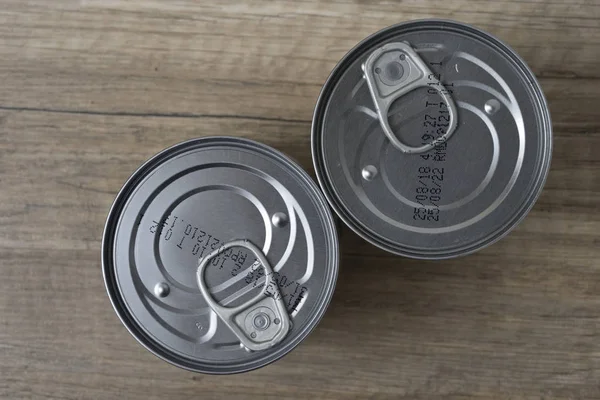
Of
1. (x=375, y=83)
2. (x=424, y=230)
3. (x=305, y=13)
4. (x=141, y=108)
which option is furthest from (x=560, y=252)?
(x=141, y=108)

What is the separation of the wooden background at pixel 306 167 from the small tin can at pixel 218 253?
0.52 ft

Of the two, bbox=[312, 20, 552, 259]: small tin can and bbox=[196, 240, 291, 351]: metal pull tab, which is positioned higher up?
bbox=[312, 20, 552, 259]: small tin can

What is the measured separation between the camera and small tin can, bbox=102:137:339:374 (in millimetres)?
775

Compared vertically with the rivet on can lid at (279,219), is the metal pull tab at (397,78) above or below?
above

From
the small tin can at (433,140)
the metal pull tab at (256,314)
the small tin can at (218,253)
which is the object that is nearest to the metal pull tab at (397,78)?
the small tin can at (433,140)

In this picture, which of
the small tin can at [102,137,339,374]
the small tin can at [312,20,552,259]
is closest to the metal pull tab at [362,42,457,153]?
the small tin can at [312,20,552,259]

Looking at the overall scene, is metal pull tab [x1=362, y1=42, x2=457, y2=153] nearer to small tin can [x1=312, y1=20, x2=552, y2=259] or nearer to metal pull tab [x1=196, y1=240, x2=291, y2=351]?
small tin can [x1=312, y1=20, x2=552, y2=259]

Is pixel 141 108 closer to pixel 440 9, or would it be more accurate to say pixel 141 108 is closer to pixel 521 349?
pixel 440 9

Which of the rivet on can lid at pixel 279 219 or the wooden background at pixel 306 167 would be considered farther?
the wooden background at pixel 306 167

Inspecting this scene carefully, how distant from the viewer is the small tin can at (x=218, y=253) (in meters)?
0.78

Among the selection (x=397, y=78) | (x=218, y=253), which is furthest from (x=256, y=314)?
(x=397, y=78)

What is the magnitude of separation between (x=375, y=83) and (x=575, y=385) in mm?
628

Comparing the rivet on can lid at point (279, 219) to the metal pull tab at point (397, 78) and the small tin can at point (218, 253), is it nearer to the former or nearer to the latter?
the small tin can at point (218, 253)

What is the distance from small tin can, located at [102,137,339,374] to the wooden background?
0.16 meters
